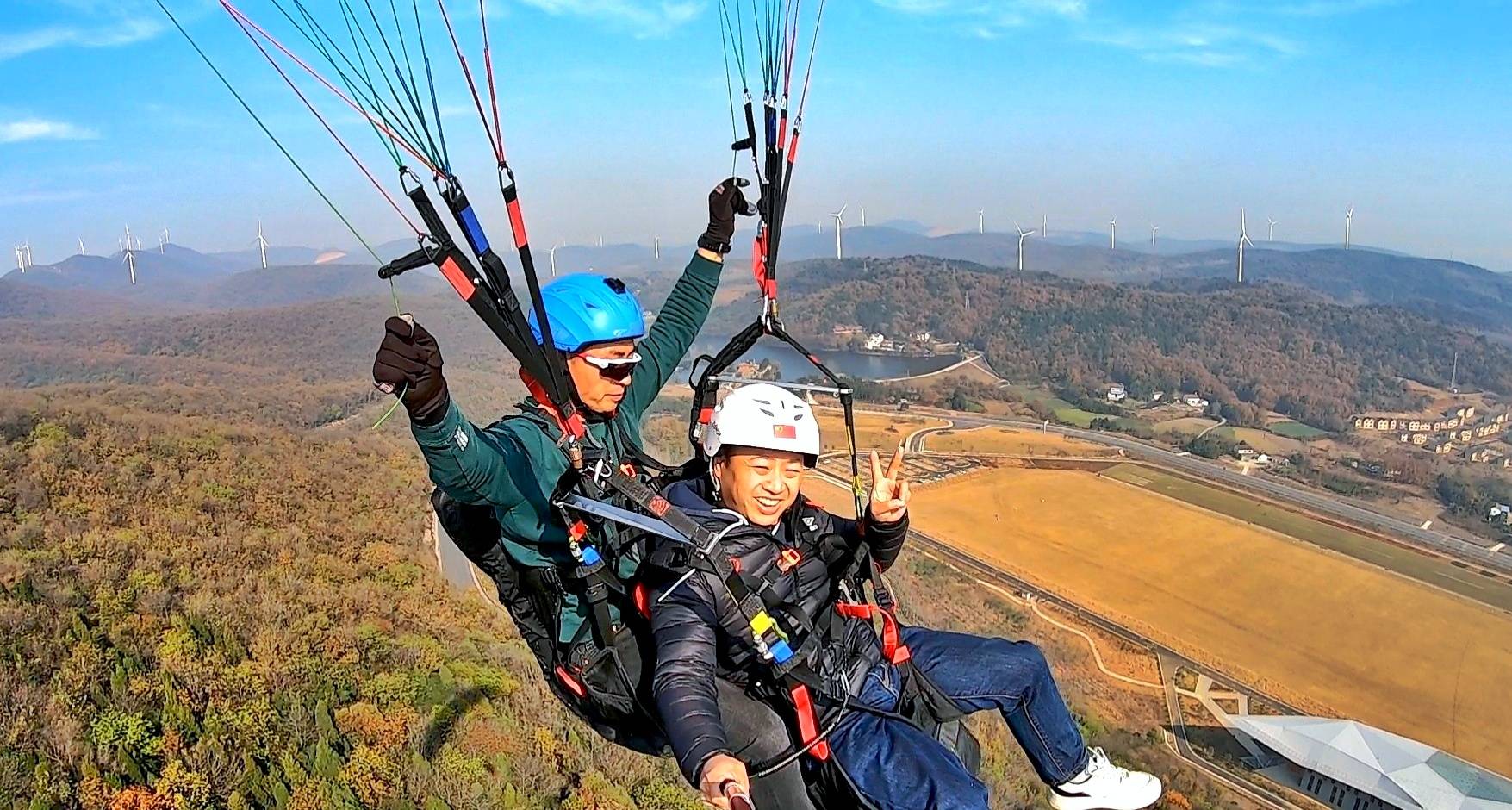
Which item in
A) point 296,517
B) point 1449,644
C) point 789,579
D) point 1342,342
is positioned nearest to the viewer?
point 789,579

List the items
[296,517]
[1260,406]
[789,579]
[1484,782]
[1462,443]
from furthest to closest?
[1260,406], [1462,443], [1484,782], [296,517], [789,579]

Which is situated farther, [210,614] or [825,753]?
[210,614]

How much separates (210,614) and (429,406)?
11303 mm

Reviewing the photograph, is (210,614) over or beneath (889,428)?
over

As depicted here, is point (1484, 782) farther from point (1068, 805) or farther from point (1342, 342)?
point (1342, 342)

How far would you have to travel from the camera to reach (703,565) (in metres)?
2.48

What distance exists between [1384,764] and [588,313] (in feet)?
91.5

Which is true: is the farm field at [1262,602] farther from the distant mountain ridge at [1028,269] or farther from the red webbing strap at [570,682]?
the distant mountain ridge at [1028,269]

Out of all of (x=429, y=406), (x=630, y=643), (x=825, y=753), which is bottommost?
(x=825, y=753)

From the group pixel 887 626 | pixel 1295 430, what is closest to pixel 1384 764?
pixel 887 626

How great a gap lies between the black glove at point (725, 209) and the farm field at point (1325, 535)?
46.1 meters

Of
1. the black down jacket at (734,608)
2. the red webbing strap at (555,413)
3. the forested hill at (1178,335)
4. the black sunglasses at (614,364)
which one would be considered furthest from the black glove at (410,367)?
the forested hill at (1178,335)

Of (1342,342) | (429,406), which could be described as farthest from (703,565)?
(1342,342)

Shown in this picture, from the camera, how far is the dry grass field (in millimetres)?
55031
